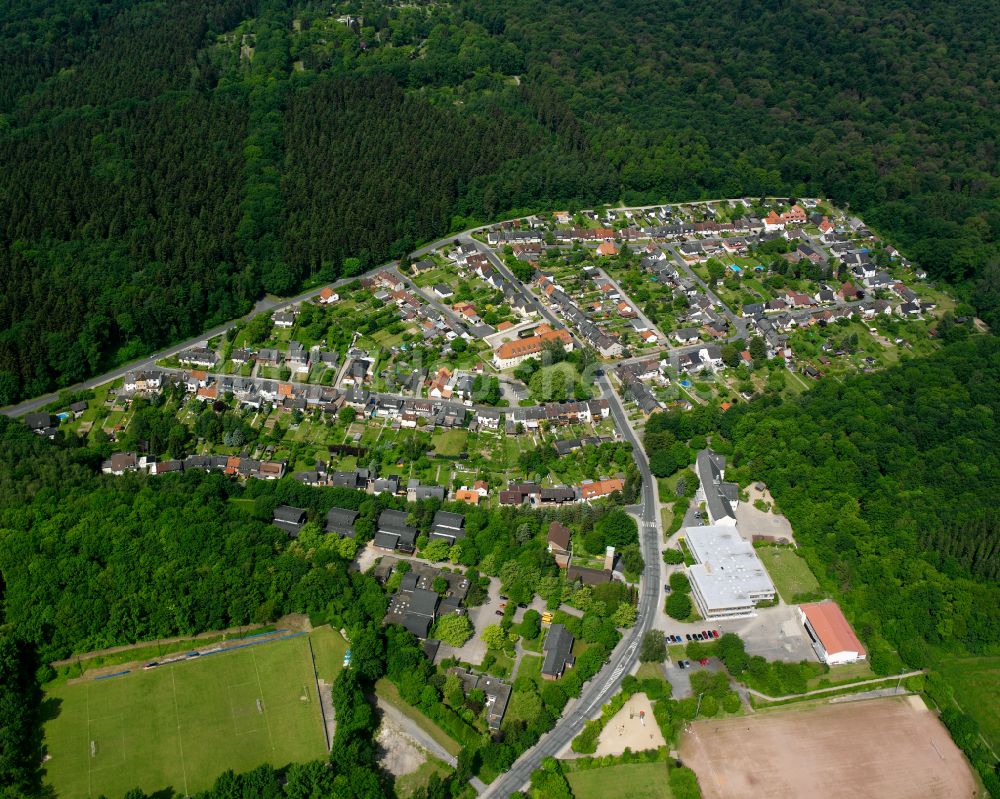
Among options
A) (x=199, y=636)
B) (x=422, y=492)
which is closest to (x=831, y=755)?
(x=422, y=492)

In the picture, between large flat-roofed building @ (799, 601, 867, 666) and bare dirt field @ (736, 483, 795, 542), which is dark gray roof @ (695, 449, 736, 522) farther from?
large flat-roofed building @ (799, 601, 867, 666)

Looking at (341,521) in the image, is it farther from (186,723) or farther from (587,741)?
(587,741)

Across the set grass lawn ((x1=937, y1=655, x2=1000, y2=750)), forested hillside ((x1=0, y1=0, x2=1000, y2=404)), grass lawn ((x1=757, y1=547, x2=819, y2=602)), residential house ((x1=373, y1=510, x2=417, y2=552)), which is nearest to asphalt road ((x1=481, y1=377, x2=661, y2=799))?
grass lawn ((x1=757, y1=547, x2=819, y2=602))

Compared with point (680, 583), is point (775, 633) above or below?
below

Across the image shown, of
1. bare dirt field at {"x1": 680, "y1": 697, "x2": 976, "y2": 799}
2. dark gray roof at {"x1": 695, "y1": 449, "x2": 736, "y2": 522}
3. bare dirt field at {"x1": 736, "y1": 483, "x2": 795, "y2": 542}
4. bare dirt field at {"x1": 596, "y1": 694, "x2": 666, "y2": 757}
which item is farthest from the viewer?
bare dirt field at {"x1": 736, "y1": 483, "x2": 795, "y2": 542}

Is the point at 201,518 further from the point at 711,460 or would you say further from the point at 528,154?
the point at 528,154

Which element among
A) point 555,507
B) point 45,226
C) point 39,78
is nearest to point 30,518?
point 555,507
